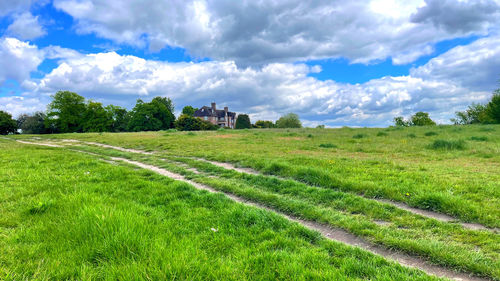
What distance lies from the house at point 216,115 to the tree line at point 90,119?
99.1 feet

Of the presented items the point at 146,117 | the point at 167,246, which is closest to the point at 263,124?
the point at 146,117

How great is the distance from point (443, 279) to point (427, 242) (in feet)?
3.13

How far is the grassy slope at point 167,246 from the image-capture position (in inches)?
120

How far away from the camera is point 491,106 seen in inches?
2228

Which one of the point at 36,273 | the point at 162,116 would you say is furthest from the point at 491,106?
the point at 162,116

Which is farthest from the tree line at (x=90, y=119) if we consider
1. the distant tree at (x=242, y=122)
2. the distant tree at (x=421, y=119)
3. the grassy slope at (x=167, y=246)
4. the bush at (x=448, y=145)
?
the grassy slope at (x=167, y=246)

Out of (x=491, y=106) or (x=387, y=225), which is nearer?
(x=387, y=225)

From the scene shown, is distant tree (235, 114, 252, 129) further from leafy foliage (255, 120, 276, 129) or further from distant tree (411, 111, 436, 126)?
distant tree (411, 111, 436, 126)

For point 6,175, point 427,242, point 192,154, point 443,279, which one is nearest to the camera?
point 443,279

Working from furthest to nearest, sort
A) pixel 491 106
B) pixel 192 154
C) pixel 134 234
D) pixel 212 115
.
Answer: pixel 212 115, pixel 491 106, pixel 192 154, pixel 134 234

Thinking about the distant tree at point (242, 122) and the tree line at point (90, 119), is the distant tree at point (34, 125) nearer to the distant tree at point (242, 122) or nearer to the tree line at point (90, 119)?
the tree line at point (90, 119)

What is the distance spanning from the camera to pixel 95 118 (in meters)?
79.2

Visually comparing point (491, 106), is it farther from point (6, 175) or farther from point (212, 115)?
point (212, 115)

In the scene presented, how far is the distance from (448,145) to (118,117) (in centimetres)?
9982
